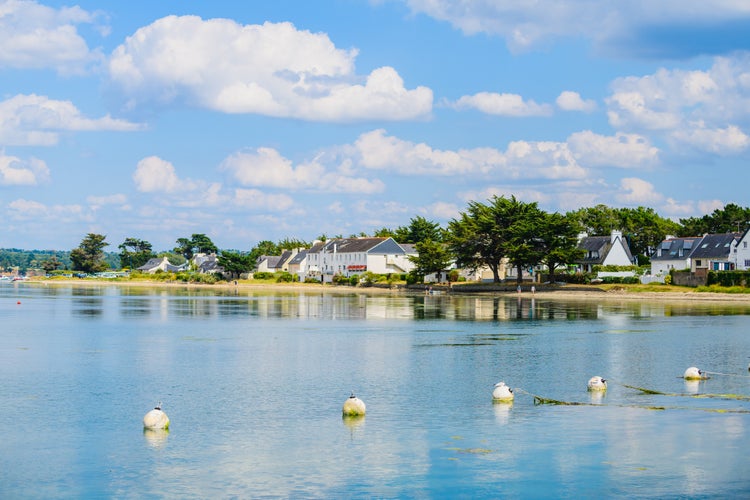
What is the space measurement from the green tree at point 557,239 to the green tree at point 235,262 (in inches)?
3076

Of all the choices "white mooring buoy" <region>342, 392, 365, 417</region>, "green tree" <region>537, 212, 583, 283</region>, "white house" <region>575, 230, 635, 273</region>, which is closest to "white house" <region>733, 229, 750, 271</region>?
"green tree" <region>537, 212, 583, 283</region>

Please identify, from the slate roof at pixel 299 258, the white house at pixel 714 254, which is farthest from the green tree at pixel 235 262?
the white house at pixel 714 254

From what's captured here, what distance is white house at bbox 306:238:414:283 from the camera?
149m

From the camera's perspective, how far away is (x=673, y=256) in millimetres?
107188

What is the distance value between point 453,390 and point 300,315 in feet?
145

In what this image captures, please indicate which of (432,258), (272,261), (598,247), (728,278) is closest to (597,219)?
(598,247)

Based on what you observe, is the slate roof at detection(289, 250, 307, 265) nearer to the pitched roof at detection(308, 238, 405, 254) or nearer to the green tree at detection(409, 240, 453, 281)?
the pitched roof at detection(308, 238, 405, 254)

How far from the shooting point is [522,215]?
112 m

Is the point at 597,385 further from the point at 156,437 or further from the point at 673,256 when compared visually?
the point at 673,256

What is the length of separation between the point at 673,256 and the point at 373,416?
89345mm

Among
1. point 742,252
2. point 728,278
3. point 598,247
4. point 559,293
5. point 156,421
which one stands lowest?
point 156,421

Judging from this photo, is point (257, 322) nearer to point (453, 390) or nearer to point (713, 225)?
point (453, 390)

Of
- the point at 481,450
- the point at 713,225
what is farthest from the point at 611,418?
the point at 713,225

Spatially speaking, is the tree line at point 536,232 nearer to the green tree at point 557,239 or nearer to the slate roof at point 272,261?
the green tree at point 557,239
